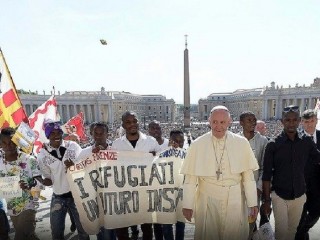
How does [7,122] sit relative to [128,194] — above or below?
above

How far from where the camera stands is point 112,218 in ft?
12.8

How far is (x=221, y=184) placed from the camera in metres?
3.19

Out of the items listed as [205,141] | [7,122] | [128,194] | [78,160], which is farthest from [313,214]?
[7,122]

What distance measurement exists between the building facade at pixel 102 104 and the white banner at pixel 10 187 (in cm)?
7281

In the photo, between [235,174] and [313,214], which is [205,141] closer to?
[235,174]

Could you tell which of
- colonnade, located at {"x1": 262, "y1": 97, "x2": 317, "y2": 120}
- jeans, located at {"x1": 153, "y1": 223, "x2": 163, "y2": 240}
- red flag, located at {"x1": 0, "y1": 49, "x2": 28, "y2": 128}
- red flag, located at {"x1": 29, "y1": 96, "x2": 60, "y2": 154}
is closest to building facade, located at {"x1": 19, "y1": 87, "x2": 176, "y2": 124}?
colonnade, located at {"x1": 262, "y1": 97, "x2": 317, "y2": 120}

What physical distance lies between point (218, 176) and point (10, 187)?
254 cm

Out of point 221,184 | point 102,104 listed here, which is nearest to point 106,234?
point 221,184

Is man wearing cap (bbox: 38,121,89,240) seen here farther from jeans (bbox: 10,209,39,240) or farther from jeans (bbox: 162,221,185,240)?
jeans (bbox: 162,221,185,240)

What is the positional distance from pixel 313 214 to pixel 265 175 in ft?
3.82

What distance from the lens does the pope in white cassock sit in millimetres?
3184

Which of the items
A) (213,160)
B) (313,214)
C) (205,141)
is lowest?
(313,214)

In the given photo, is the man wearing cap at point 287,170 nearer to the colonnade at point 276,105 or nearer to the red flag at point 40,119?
the red flag at point 40,119

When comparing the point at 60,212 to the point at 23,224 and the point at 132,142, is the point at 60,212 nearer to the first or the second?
the point at 23,224
